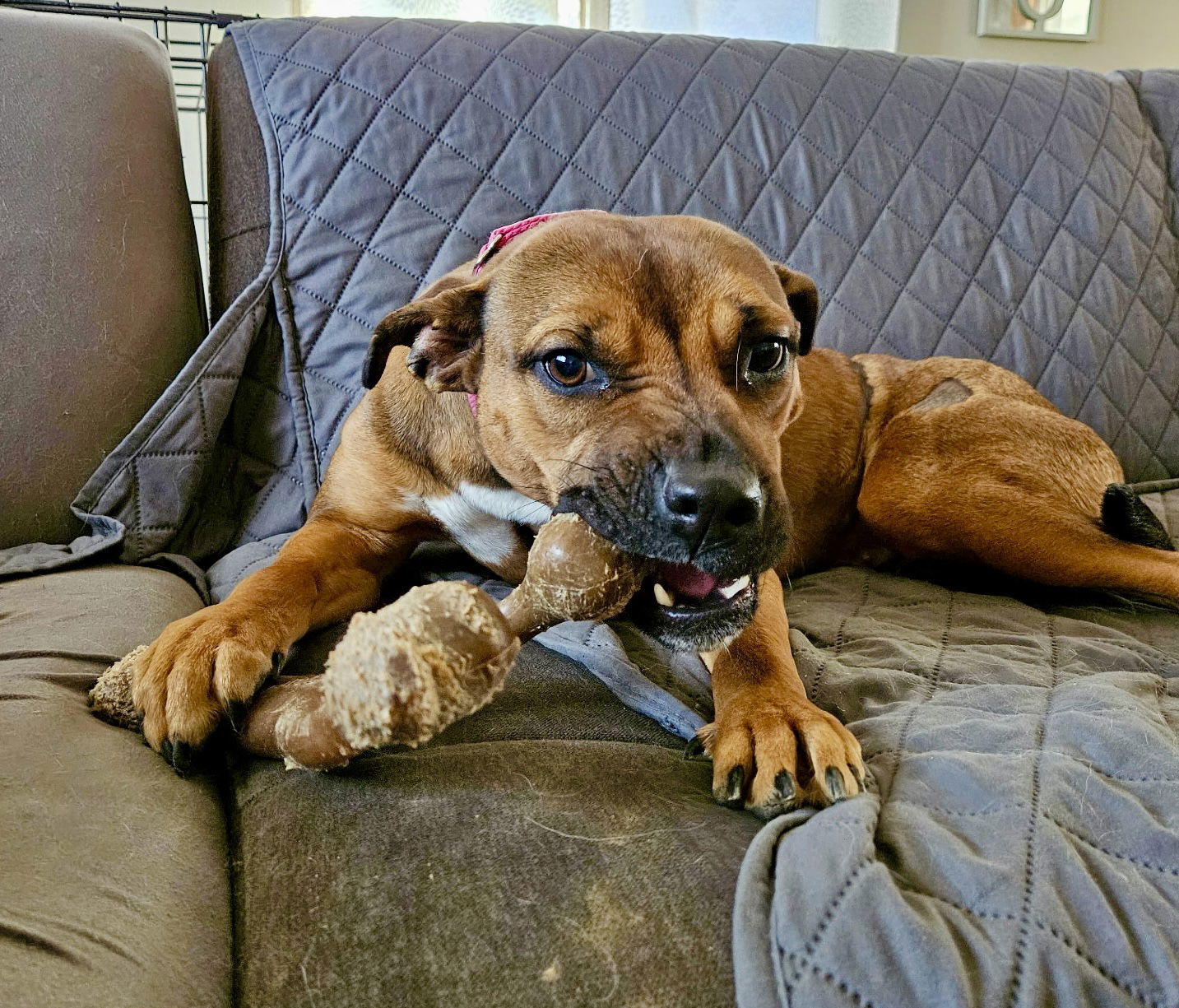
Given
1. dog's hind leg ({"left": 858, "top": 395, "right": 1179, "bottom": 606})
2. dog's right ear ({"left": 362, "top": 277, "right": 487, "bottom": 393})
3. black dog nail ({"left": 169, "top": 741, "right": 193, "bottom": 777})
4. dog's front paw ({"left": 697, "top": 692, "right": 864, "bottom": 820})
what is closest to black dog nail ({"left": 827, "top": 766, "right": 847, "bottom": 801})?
dog's front paw ({"left": 697, "top": 692, "right": 864, "bottom": 820})

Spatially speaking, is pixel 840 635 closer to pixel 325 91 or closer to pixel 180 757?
pixel 180 757

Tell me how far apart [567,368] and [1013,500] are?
1033 mm

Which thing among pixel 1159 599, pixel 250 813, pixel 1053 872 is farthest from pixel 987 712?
pixel 250 813

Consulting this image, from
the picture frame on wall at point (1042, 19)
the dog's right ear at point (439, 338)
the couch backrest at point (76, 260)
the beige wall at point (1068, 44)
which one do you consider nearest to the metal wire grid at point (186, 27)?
the couch backrest at point (76, 260)

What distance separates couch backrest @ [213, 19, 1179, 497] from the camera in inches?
80.0

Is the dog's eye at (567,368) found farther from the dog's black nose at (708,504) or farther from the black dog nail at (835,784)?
the black dog nail at (835,784)

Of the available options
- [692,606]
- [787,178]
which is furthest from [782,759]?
[787,178]

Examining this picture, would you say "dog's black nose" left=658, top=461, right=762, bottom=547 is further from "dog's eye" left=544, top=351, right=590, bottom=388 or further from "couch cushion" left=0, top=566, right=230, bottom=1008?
"couch cushion" left=0, top=566, right=230, bottom=1008

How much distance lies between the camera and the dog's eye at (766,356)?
1357 millimetres

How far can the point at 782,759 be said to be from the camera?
99 cm

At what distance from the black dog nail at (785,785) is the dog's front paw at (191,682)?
0.63 metres

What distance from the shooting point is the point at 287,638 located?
1235 mm

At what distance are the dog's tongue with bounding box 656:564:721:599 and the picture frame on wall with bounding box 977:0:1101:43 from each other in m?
4.36

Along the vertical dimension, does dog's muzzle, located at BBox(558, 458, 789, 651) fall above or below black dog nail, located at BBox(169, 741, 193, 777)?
above
